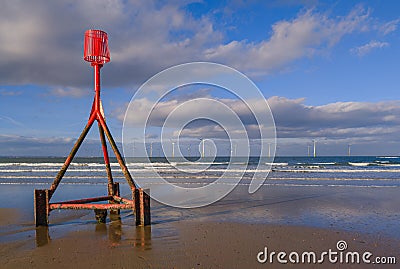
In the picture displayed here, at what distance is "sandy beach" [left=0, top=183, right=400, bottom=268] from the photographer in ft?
20.2

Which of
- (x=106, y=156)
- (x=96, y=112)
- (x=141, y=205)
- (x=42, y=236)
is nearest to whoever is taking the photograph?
(x=42, y=236)

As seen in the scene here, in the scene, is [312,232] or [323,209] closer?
[312,232]

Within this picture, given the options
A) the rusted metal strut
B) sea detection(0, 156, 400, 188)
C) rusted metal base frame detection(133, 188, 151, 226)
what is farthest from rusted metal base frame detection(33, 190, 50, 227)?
sea detection(0, 156, 400, 188)

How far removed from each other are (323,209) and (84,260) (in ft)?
29.6

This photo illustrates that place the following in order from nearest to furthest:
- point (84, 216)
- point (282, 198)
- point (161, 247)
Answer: point (161, 247) → point (84, 216) → point (282, 198)

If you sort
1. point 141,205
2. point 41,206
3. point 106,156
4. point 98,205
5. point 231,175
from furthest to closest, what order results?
point 231,175
point 106,156
point 41,206
point 98,205
point 141,205

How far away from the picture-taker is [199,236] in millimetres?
7977

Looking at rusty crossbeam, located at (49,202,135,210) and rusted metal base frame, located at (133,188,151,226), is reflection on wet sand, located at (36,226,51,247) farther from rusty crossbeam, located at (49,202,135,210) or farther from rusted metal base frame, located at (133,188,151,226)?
rusted metal base frame, located at (133,188,151,226)

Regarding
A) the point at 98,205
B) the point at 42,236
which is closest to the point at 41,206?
the point at 42,236

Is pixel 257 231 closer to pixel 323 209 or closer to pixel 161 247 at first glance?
pixel 161 247

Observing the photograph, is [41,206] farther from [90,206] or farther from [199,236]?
[199,236]

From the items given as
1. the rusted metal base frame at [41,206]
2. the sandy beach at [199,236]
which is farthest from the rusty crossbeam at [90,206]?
the sandy beach at [199,236]

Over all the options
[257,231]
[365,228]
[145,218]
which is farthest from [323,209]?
[145,218]

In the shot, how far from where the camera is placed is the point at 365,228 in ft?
29.1
